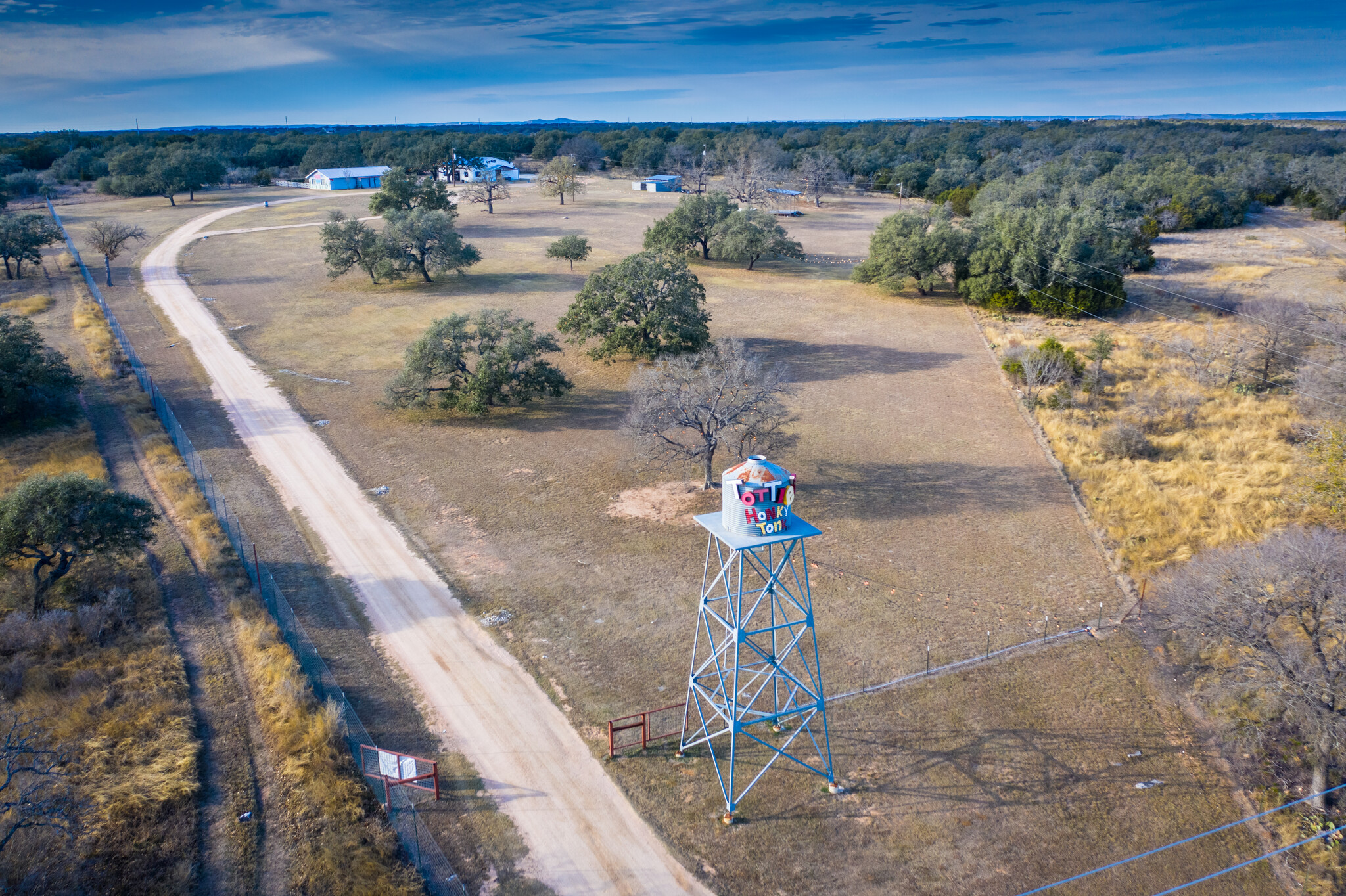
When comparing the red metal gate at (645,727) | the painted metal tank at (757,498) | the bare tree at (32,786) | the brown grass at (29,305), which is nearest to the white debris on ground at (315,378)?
the brown grass at (29,305)

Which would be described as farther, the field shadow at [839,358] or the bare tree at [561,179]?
the bare tree at [561,179]

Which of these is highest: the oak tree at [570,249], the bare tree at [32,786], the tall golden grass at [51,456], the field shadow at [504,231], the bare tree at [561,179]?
the bare tree at [561,179]

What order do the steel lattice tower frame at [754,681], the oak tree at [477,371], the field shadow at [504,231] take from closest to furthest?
the steel lattice tower frame at [754,681], the oak tree at [477,371], the field shadow at [504,231]

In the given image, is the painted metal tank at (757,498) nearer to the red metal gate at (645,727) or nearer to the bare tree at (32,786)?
the red metal gate at (645,727)

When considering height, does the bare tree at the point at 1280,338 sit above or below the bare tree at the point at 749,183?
below

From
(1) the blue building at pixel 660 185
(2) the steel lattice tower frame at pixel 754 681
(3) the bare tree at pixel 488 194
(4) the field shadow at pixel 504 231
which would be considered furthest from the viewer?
(1) the blue building at pixel 660 185

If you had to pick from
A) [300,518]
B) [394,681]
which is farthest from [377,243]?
[394,681]
